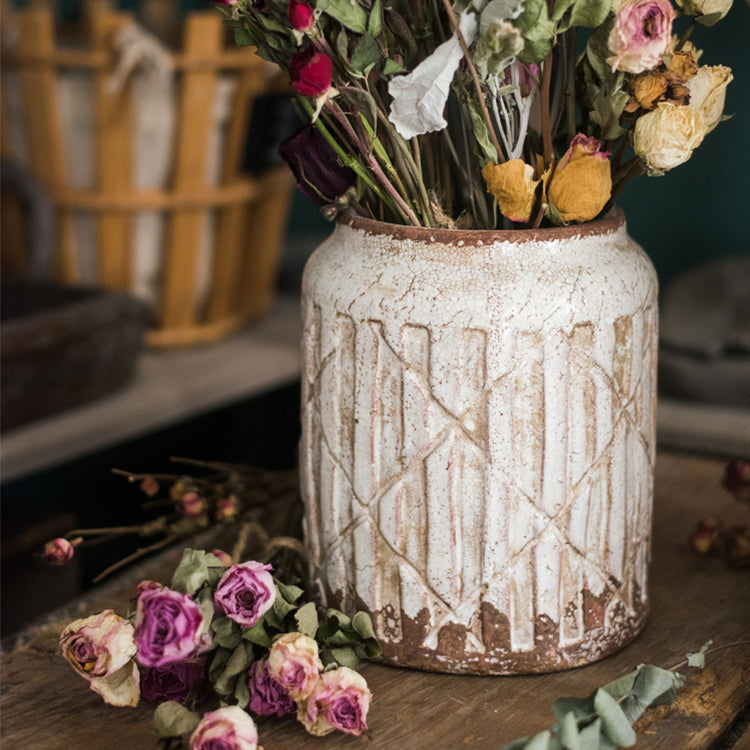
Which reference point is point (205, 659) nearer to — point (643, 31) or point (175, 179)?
point (643, 31)

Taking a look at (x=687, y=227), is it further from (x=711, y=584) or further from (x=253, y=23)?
(x=253, y=23)

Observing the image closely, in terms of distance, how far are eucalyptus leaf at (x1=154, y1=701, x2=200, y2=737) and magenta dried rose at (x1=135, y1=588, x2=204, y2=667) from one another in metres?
0.02

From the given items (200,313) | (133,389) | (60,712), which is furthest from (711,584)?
(200,313)

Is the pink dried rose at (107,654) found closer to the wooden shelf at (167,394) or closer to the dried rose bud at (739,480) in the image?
the dried rose bud at (739,480)

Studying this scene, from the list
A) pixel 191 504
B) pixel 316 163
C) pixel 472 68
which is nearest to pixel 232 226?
pixel 191 504

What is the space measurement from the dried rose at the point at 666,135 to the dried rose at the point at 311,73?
170 millimetres

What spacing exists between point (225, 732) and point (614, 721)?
201 millimetres

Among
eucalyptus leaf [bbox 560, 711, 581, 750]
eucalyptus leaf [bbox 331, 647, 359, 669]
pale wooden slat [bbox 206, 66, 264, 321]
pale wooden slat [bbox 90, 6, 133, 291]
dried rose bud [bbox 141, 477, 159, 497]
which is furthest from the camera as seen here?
pale wooden slat [bbox 206, 66, 264, 321]

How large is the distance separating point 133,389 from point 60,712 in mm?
799

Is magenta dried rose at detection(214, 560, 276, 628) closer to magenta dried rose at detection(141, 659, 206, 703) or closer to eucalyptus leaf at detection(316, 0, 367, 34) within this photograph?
magenta dried rose at detection(141, 659, 206, 703)

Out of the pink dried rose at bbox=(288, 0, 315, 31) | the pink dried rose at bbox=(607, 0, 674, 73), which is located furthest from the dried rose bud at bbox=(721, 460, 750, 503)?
the pink dried rose at bbox=(288, 0, 315, 31)

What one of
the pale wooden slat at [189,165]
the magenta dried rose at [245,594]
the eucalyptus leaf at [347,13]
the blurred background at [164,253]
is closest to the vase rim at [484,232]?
the eucalyptus leaf at [347,13]

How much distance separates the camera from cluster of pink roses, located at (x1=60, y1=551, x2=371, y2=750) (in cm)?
53

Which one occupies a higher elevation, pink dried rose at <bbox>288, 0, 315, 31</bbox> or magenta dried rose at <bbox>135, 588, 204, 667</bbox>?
pink dried rose at <bbox>288, 0, 315, 31</bbox>
